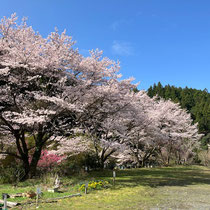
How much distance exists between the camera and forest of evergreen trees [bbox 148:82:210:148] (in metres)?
55.4

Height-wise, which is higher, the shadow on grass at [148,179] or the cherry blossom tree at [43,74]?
the cherry blossom tree at [43,74]

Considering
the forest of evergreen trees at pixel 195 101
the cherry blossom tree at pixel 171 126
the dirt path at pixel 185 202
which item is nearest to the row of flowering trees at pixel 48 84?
the dirt path at pixel 185 202

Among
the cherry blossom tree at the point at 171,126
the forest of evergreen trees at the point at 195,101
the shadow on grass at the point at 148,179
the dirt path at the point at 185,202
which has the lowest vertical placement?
the shadow on grass at the point at 148,179

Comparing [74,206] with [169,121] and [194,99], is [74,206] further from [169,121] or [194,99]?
[194,99]

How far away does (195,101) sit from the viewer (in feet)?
227

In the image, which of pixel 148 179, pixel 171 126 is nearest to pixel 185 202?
pixel 148 179

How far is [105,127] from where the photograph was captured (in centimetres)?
1538

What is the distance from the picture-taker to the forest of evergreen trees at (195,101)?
55.4 metres

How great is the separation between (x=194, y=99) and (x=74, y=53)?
217 ft

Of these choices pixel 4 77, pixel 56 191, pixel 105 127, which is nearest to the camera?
pixel 56 191

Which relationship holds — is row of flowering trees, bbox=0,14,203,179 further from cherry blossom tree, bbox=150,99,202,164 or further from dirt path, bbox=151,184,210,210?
cherry blossom tree, bbox=150,99,202,164

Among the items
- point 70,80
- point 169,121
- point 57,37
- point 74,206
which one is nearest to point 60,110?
point 70,80

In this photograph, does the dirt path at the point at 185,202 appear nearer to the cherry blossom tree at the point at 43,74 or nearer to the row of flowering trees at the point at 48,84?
the row of flowering trees at the point at 48,84

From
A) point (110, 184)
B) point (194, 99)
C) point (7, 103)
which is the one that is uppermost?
point (194, 99)
